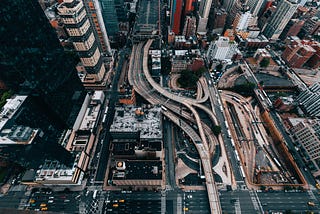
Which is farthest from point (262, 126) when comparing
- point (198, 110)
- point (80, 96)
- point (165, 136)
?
point (80, 96)

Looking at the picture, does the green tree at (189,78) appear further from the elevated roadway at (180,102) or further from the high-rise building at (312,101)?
the high-rise building at (312,101)

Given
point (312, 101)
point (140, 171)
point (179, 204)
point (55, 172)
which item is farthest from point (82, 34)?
point (312, 101)

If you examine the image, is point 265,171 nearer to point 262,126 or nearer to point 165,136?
point 262,126

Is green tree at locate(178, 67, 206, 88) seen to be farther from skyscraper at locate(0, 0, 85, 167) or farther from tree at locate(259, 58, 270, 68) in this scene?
skyscraper at locate(0, 0, 85, 167)

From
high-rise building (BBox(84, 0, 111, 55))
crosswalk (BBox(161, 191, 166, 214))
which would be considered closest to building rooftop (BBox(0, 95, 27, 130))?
high-rise building (BBox(84, 0, 111, 55))

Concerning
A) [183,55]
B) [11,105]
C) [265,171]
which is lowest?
[265,171]

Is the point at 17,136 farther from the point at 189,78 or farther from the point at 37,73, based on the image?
the point at 189,78
